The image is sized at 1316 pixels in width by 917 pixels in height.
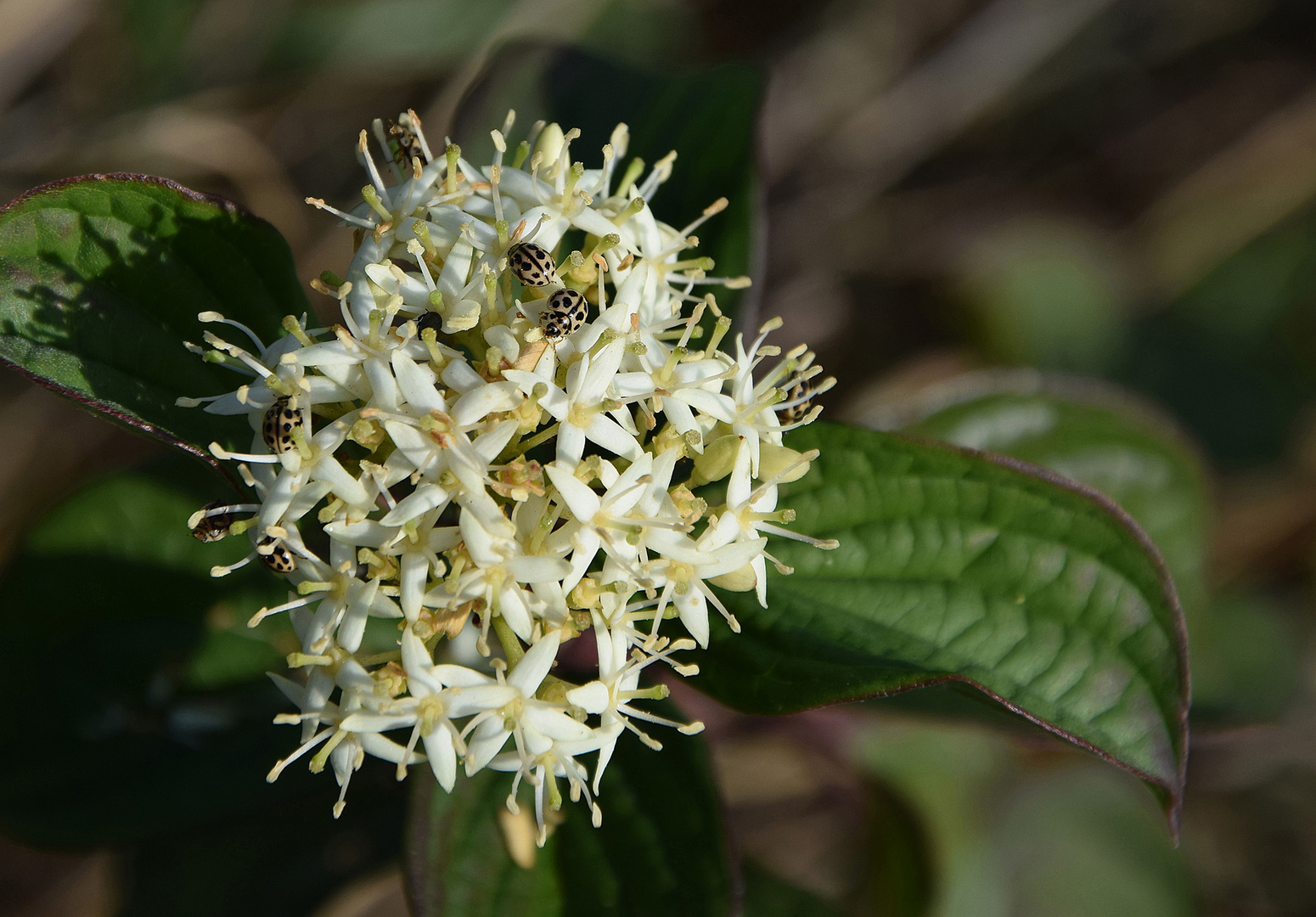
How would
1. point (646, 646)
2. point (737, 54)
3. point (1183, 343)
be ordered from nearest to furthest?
point (646, 646) < point (1183, 343) < point (737, 54)

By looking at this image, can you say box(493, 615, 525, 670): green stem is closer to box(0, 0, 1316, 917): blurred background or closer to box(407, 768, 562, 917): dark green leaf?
box(407, 768, 562, 917): dark green leaf

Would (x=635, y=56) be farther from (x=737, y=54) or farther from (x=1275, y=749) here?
(x=1275, y=749)

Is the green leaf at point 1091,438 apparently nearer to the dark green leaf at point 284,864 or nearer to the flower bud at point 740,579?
the flower bud at point 740,579

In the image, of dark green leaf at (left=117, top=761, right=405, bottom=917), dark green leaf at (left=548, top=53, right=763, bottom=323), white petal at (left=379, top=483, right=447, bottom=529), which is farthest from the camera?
dark green leaf at (left=117, top=761, right=405, bottom=917)

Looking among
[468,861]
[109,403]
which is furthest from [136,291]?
[468,861]

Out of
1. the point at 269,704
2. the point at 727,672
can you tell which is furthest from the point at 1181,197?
the point at 269,704

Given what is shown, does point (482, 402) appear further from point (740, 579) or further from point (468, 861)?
point (468, 861)

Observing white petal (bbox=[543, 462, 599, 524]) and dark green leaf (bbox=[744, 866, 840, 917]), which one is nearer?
white petal (bbox=[543, 462, 599, 524])

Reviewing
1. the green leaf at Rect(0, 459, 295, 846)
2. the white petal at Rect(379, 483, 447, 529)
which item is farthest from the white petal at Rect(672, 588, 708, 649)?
the green leaf at Rect(0, 459, 295, 846)
